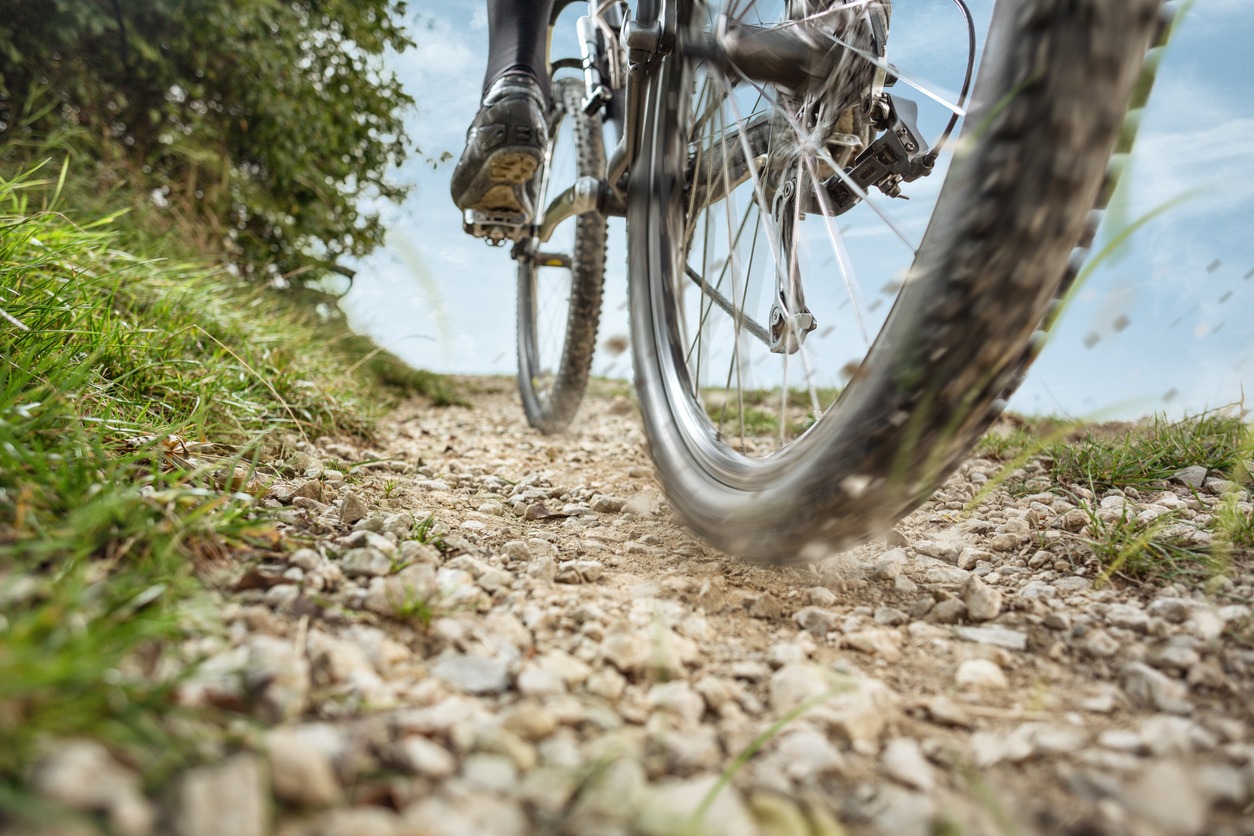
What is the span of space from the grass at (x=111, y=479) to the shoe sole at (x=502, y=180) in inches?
29.8

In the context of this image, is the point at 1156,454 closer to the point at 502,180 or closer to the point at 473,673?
the point at 473,673

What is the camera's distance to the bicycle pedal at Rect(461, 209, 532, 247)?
2389 millimetres

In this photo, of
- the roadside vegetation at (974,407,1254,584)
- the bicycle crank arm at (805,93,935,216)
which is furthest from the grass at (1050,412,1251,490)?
the bicycle crank arm at (805,93,935,216)

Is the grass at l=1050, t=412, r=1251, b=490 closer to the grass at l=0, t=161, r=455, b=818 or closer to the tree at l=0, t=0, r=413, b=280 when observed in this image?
the grass at l=0, t=161, r=455, b=818

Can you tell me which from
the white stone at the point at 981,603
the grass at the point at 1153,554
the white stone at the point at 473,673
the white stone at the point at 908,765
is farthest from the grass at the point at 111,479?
the grass at the point at 1153,554

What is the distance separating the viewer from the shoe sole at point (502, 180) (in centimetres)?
198

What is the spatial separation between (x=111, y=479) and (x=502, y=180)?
Result: 1448 millimetres

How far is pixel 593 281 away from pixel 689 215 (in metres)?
0.98

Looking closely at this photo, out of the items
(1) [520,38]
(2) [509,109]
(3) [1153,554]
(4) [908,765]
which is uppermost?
(1) [520,38]

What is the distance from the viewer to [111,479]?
3.00 feet

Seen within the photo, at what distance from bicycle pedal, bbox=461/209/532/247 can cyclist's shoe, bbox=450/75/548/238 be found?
14 cm

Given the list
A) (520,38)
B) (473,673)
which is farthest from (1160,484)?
(520,38)

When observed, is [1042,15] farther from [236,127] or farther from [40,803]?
[236,127]

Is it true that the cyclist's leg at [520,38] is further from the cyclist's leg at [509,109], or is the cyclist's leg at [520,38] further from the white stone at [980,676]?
the white stone at [980,676]
